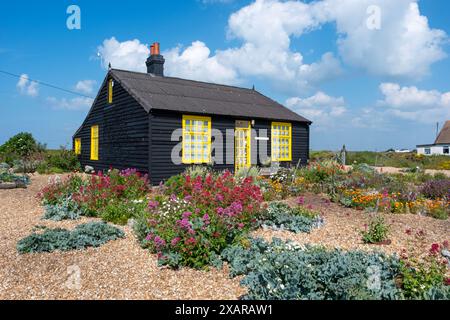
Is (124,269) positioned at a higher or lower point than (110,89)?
lower

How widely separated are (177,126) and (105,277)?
921 cm

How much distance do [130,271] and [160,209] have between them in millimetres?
1613

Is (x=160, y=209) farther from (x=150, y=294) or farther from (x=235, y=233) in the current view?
(x=150, y=294)

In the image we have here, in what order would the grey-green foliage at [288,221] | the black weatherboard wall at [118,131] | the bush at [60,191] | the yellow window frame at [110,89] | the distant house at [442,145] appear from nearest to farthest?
the grey-green foliage at [288,221] → the bush at [60,191] → the black weatherboard wall at [118,131] → the yellow window frame at [110,89] → the distant house at [442,145]

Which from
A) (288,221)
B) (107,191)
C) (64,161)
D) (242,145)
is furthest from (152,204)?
(64,161)

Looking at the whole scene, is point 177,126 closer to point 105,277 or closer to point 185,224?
point 185,224

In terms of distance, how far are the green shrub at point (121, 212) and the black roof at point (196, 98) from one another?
5.58m

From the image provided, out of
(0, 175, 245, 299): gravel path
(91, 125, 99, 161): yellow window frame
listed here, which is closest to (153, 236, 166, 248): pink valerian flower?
(0, 175, 245, 299): gravel path

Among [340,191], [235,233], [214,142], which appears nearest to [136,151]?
[214,142]

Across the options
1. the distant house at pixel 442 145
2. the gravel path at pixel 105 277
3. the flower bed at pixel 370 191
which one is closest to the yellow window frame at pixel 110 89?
the flower bed at pixel 370 191

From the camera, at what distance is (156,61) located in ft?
56.1

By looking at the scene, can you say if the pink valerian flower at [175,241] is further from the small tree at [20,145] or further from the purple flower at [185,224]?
the small tree at [20,145]

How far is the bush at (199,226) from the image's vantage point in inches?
185

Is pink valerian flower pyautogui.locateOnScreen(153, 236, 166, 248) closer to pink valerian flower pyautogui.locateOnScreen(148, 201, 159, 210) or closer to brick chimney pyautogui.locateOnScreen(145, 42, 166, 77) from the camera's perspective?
pink valerian flower pyautogui.locateOnScreen(148, 201, 159, 210)
